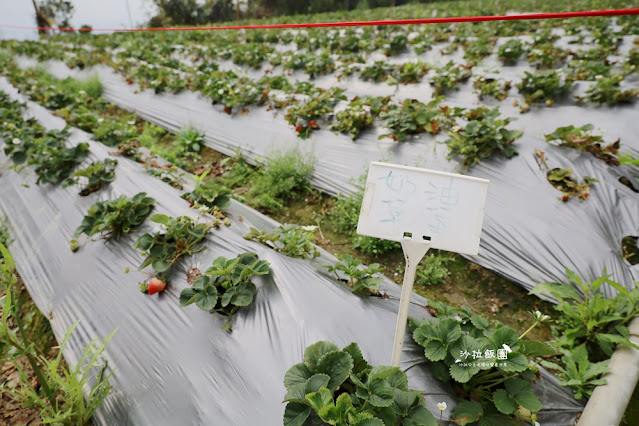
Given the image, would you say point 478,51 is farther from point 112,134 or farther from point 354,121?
point 112,134

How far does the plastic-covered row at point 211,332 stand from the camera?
126 centimetres

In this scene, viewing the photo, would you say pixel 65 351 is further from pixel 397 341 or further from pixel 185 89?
pixel 185 89

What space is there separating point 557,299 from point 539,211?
576mm

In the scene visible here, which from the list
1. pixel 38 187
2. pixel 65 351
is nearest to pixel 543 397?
pixel 65 351

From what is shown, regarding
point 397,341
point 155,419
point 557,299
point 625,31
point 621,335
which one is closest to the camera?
point 397,341

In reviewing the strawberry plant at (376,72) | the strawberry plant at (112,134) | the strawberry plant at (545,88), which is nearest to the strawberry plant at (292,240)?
the strawberry plant at (112,134)

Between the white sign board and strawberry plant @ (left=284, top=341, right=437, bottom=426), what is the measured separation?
1.39 ft

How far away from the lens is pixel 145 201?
2070 millimetres

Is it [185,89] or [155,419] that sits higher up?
[185,89]

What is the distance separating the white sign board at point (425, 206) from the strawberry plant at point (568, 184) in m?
1.55

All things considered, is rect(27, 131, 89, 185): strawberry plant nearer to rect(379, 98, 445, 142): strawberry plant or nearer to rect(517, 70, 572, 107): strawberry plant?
rect(379, 98, 445, 142): strawberry plant

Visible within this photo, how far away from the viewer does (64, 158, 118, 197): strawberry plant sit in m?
2.34

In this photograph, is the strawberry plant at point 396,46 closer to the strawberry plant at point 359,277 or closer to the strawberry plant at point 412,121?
the strawberry plant at point 412,121

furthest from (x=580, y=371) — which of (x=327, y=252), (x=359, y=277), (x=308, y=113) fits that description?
(x=308, y=113)
